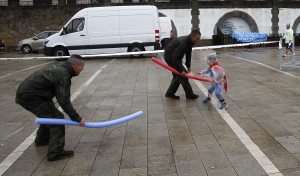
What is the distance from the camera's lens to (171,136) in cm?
454

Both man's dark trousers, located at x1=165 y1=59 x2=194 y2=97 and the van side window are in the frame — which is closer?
man's dark trousers, located at x1=165 y1=59 x2=194 y2=97

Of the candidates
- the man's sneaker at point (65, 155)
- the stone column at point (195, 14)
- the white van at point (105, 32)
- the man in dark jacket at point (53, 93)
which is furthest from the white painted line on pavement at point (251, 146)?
the stone column at point (195, 14)

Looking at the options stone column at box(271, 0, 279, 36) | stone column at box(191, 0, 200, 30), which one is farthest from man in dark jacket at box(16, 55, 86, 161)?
stone column at box(271, 0, 279, 36)

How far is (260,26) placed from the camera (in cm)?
2550

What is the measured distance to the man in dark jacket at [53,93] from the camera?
3643mm

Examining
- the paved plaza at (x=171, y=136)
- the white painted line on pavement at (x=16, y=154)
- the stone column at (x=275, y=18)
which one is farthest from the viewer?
the stone column at (x=275, y=18)

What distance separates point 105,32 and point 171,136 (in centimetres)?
1114

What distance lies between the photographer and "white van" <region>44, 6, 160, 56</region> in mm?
14773

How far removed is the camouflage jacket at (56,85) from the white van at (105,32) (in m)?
11.2

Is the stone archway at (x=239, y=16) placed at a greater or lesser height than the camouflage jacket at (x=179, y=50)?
greater

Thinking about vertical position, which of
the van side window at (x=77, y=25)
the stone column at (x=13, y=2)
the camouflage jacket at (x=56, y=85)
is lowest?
the camouflage jacket at (x=56, y=85)

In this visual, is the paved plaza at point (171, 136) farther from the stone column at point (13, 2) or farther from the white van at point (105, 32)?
the stone column at point (13, 2)

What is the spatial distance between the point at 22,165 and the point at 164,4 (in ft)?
73.3

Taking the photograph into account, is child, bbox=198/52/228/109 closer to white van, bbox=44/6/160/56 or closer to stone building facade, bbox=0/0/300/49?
white van, bbox=44/6/160/56
